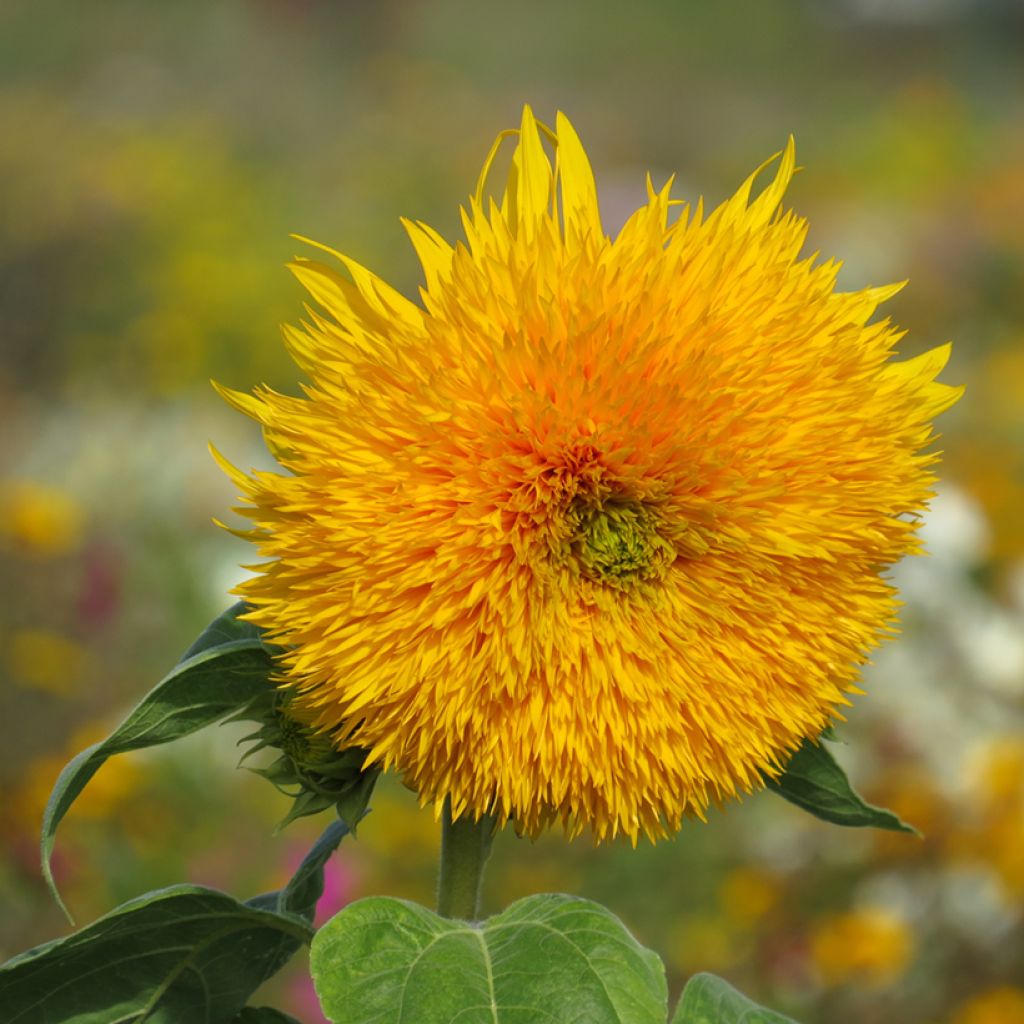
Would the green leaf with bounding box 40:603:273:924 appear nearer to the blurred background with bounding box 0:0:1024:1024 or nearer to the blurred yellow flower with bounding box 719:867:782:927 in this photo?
the blurred background with bounding box 0:0:1024:1024

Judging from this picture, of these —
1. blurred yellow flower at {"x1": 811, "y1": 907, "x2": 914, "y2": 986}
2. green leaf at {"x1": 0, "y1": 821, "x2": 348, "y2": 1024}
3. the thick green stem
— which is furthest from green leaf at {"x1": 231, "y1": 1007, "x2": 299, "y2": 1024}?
blurred yellow flower at {"x1": 811, "y1": 907, "x2": 914, "y2": 986}

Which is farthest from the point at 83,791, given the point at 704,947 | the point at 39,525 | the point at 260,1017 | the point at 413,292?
the point at 413,292

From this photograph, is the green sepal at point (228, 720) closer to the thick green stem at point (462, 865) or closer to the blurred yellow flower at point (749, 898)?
the thick green stem at point (462, 865)

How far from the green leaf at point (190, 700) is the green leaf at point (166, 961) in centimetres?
8

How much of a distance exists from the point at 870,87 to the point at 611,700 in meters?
15.4

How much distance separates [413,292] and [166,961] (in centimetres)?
553

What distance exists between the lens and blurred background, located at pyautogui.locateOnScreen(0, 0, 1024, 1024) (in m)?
2.85

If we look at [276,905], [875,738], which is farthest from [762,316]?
[875,738]

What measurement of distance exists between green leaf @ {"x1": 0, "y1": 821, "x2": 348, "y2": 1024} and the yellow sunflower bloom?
0.16m

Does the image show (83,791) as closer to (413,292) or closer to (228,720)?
(228,720)

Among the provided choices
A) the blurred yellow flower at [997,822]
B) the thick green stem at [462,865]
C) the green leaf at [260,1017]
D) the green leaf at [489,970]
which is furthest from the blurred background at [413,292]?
the green leaf at [489,970]

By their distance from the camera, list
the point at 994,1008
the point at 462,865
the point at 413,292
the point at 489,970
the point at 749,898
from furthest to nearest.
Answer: the point at 413,292, the point at 749,898, the point at 994,1008, the point at 462,865, the point at 489,970

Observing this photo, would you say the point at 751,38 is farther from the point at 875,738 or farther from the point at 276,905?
the point at 276,905

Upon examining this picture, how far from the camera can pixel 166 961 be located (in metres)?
0.93
